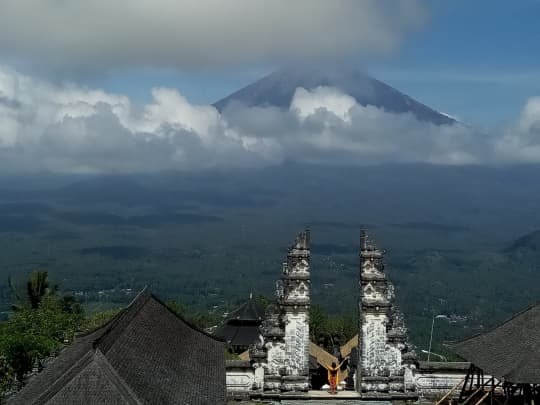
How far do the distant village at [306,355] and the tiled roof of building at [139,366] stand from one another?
6 centimetres

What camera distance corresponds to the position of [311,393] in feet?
80.5

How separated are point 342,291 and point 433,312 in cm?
1781

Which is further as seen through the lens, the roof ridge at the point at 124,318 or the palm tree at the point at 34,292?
the palm tree at the point at 34,292

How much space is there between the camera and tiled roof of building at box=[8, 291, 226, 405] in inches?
614

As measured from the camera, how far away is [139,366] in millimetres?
17922

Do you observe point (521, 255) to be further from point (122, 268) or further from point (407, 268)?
point (122, 268)

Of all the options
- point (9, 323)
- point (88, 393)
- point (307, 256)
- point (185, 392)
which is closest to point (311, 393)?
point (307, 256)

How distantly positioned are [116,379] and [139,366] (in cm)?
209

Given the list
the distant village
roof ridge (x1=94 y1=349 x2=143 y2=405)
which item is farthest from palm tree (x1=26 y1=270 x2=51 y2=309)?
roof ridge (x1=94 y1=349 x2=143 y2=405)

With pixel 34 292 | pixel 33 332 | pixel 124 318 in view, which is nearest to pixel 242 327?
pixel 33 332

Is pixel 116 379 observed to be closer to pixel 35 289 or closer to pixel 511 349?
pixel 511 349

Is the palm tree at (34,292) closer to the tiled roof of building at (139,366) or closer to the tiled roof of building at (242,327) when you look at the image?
the tiled roof of building at (242,327)

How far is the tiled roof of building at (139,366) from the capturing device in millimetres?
15586

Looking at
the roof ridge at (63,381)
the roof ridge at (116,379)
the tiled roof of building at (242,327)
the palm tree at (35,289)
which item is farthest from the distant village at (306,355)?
the palm tree at (35,289)
